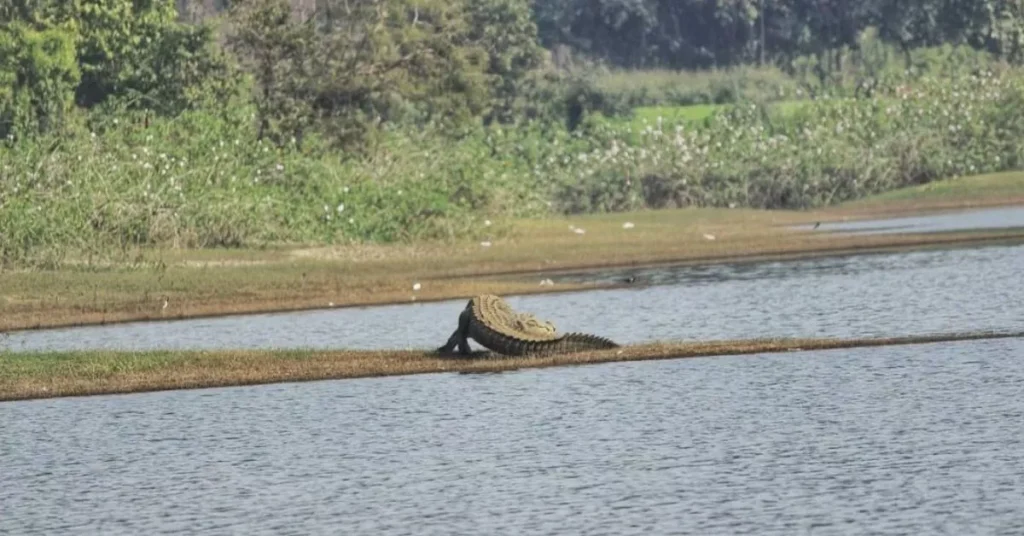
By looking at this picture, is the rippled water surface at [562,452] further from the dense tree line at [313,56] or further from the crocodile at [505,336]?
the dense tree line at [313,56]

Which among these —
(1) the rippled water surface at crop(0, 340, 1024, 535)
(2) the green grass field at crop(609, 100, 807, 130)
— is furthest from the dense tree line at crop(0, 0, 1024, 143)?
(1) the rippled water surface at crop(0, 340, 1024, 535)

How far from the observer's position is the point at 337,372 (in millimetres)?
23125

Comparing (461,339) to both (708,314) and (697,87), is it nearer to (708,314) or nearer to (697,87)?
(708,314)

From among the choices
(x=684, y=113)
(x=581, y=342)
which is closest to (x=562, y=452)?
(x=581, y=342)

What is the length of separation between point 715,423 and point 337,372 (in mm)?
5929

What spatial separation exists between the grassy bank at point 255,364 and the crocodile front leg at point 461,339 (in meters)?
0.19

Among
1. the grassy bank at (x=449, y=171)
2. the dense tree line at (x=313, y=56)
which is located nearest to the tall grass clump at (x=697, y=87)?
the dense tree line at (x=313, y=56)

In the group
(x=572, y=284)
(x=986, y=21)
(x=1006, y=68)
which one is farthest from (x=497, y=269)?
(x=986, y=21)

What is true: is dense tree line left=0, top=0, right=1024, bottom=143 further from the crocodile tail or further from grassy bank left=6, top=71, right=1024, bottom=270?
the crocodile tail

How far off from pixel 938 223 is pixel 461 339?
28347mm

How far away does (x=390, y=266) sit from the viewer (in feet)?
128

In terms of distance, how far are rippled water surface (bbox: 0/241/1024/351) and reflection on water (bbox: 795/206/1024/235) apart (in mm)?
9776

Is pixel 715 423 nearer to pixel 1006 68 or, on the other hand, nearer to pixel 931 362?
pixel 931 362

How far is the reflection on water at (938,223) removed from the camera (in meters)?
47.2
